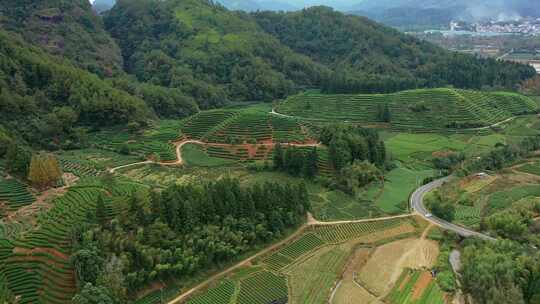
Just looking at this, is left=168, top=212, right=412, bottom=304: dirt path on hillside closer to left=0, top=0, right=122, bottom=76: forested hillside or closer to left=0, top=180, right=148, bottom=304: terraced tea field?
left=0, top=180, right=148, bottom=304: terraced tea field

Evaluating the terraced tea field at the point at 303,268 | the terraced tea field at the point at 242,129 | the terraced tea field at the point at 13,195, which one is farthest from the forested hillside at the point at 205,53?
the terraced tea field at the point at 303,268

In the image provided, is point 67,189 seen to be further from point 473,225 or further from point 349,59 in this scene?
point 349,59

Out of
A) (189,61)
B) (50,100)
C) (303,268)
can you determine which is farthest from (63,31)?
(303,268)

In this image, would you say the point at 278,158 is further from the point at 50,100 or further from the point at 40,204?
the point at 50,100

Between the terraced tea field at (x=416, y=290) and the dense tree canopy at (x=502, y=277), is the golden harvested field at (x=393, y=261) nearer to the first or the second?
the terraced tea field at (x=416, y=290)

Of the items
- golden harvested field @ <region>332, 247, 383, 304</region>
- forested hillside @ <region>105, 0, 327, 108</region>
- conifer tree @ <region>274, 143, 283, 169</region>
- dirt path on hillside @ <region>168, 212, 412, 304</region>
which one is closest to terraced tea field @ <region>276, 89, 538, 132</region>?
forested hillside @ <region>105, 0, 327, 108</region>

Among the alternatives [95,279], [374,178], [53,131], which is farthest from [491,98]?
[95,279]
